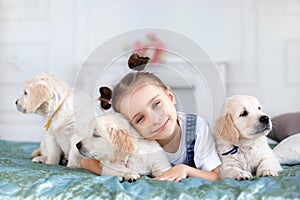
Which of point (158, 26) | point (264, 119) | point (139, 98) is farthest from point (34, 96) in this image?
point (158, 26)

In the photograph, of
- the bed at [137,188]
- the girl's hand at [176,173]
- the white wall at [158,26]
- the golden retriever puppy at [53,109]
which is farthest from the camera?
the white wall at [158,26]

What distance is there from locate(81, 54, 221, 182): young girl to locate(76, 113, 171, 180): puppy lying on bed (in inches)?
1.2

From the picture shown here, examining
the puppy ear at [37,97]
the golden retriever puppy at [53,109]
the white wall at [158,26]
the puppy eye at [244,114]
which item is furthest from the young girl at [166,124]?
the white wall at [158,26]

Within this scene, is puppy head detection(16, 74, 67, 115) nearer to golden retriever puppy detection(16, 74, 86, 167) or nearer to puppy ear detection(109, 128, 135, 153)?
golden retriever puppy detection(16, 74, 86, 167)

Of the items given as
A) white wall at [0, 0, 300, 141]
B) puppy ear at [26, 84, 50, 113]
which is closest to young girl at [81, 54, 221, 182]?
puppy ear at [26, 84, 50, 113]

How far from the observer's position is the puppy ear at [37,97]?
1940mm

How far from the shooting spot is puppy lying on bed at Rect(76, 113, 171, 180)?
54.6 inches

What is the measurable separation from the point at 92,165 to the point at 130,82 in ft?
1.20

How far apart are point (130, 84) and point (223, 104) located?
343 mm

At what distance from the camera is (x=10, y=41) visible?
406 centimetres

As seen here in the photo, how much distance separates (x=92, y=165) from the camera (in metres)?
1.59

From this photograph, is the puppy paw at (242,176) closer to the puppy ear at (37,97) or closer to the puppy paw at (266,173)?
the puppy paw at (266,173)

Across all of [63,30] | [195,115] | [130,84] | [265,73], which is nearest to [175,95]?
[195,115]

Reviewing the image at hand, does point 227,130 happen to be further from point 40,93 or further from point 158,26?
point 158,26
